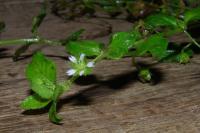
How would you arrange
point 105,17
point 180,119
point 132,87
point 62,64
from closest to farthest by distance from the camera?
1. point 180,119
2. point 132,87
3. point 62,64
4. point 105,17

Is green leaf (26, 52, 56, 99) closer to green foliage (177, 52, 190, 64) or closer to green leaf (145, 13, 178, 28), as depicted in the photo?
green leaf (145, 13, 178, 28)

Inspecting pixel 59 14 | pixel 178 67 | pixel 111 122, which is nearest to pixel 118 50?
pixel 111 122

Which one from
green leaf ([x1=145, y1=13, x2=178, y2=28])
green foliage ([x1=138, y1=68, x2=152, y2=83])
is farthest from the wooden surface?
green leaf ([x1=145, y1=13, x2=178, y2=28])

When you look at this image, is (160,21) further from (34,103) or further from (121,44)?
(34,103)

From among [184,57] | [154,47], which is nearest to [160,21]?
[154,47]

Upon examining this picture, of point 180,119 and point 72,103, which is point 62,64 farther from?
point 180,119

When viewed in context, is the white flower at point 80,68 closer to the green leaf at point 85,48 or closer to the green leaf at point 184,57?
the green leaf at point 85,48
